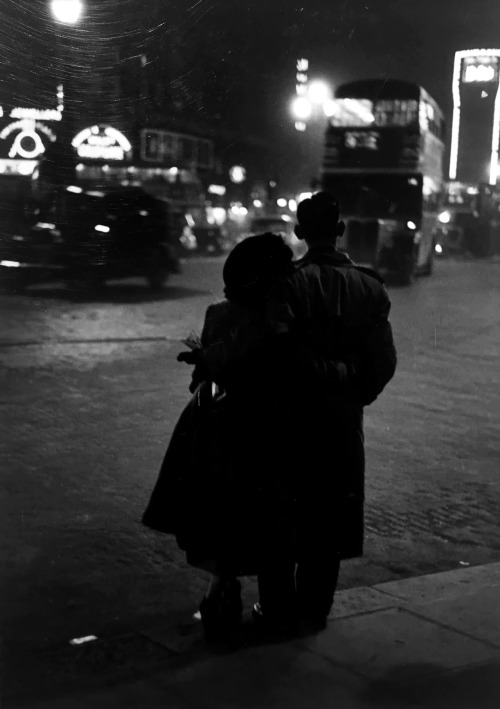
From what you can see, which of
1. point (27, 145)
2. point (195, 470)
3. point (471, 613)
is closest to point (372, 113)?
point (27, 145)

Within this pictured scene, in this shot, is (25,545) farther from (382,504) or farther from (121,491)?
(382,504)

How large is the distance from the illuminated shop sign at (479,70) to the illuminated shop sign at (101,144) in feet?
90.5

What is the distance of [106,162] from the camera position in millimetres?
33594

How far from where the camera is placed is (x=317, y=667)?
3729mm

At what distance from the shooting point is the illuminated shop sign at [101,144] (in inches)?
1292

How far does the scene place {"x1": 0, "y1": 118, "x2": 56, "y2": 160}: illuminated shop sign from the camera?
25031 millimetres

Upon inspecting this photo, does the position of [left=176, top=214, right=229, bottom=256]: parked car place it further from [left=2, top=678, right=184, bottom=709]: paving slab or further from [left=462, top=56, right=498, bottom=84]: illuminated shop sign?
[left=2, top=678, right=184, bottom=709]: paving slab

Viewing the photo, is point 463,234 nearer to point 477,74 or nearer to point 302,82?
point 302,82

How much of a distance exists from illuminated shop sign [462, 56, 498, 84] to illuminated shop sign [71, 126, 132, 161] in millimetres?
27570

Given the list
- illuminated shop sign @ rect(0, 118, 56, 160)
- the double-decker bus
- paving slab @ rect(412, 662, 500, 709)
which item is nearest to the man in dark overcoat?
paving slab @ rect(412, 662, 500, 709)

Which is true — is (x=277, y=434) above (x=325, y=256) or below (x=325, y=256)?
below

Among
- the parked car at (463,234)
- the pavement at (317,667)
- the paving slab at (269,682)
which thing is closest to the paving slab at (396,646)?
the pavement at (317,667)

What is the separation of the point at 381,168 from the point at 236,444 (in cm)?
2486

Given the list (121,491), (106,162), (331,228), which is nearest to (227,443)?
(331,228)
